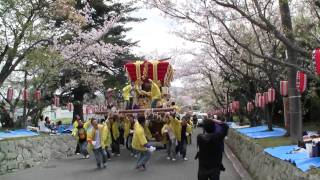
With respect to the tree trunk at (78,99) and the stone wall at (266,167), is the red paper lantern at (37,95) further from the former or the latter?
the stone wall at (266,167)

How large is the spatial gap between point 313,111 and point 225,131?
23410mm

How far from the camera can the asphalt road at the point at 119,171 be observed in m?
13.6

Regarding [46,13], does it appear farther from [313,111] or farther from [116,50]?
[313,111]

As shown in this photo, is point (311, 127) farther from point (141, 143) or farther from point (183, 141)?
point (141, 143)

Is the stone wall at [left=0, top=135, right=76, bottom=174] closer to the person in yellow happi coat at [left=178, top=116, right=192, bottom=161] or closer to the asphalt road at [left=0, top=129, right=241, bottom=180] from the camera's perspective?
the asphalt road at [left=0, top=129, right=241, bottom=180]

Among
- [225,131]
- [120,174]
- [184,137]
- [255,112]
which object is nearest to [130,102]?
[184,137]

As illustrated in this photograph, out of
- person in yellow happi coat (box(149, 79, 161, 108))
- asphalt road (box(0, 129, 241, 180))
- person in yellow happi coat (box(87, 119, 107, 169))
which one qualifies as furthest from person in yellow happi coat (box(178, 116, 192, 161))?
person in yellow happi coat (box(87, 119, 107, 169))

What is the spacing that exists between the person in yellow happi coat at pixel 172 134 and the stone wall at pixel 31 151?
514cm

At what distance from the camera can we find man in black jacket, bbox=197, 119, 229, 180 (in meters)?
8.48

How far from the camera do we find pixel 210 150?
8.52 metres

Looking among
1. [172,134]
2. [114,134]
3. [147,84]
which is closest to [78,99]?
[147,84]

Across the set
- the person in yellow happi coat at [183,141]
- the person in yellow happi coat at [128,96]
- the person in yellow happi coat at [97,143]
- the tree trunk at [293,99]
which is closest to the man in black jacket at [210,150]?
the tree trunk at [293,99]

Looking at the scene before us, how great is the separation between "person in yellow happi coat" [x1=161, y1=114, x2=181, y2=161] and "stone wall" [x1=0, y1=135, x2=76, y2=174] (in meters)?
5.14

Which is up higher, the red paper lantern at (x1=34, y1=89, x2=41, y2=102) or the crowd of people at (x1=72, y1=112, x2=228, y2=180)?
the red paper lantern at (x1=34, y1=89, x2=41, y2=102)
